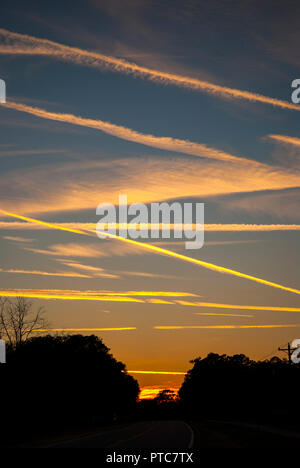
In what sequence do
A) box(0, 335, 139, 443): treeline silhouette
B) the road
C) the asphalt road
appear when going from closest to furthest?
the asphalt road, the road, box(0, 335, 139, 443): treeline silhouette

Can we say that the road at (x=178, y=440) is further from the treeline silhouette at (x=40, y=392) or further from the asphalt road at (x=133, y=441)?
the treeline silhouette at (x=40, y=392)

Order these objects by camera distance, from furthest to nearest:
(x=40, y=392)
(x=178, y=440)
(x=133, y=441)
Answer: (x=40, y=392) < (x=178, y=440) < (x=133, y=441)

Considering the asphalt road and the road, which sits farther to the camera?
the road

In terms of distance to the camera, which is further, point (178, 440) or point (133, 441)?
point (178, 440)

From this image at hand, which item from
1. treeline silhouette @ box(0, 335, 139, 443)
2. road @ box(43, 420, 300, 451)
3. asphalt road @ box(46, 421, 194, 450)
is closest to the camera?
asphalt road @ box(46, 421, 194, 450)

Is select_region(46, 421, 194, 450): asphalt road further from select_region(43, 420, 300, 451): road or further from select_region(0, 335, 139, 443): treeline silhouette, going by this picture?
select_region(0, 335, 139, 443): treeline silhouette

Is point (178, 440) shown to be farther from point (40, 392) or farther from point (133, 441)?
point (40, 392)

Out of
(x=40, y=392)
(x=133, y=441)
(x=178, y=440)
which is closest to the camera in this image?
(x=133, y=441)

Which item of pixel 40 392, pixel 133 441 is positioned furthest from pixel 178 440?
pixel 40 392

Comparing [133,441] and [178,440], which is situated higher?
[133,441]

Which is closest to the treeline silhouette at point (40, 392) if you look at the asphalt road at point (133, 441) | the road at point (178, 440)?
the asphalt road at point (133, 441)

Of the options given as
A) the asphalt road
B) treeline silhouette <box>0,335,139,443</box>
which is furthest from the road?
treeline silhouette <box>0,335,139,443</box>

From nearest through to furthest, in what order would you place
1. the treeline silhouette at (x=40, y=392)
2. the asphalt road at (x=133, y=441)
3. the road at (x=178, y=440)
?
1. the asphalt road at (x=133, y=441)
2. the road at (x=178, y=440)
3. the treeline silhouette at (x=40, y=392)
